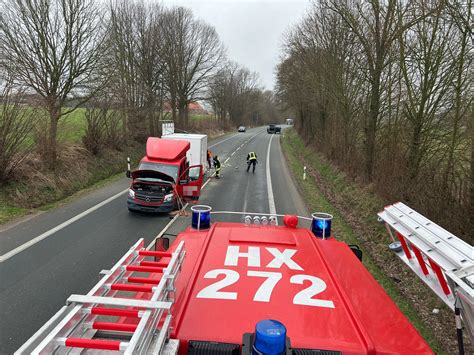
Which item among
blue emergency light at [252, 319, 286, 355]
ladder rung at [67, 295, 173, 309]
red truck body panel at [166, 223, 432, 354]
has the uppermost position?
ladder rung at [67, 295, 173, 309]

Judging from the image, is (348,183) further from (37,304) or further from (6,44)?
(6,44)

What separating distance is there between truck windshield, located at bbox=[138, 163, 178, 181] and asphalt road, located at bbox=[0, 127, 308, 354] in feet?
5.87

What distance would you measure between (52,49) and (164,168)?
9009 millimetres

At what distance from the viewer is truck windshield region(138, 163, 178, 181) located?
14656 millimetres

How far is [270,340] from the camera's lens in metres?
2.01

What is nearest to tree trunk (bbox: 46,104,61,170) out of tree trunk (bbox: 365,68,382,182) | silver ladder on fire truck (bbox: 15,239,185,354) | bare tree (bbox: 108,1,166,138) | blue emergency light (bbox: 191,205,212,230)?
bare tree (bbox: 108,1,166,138)

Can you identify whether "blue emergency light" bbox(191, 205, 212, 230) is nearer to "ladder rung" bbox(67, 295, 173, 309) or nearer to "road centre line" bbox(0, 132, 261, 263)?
"ladder rung" bbox(67, 295, 173, 309)

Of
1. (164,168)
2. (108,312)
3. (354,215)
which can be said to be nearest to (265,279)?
(108,312)

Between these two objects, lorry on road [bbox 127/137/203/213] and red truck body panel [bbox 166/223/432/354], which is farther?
lorry on road [bbox 127/137/203/213]

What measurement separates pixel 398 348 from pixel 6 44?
19526 mm

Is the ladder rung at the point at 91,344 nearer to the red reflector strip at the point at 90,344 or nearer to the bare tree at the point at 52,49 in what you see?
the red reflector strip at the point at 90,344

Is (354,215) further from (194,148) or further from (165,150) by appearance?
(194,148)

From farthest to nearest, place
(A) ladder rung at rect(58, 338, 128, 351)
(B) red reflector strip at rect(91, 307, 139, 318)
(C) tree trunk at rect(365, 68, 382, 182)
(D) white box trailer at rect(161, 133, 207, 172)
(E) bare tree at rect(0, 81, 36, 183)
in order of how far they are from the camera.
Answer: (D) white box trailer at rect(161, 133, 207, 172), (C) tree trunk at rect(365, 68, 382, 182), (E) bare tree at rect(0, 81, 36, 183), (B) red reflector strip at rect(91, 307, 139, 318), (A) ladder rung at rect(58, 338, 128, 351)

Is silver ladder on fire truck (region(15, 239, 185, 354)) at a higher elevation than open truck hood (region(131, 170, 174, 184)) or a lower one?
higher
